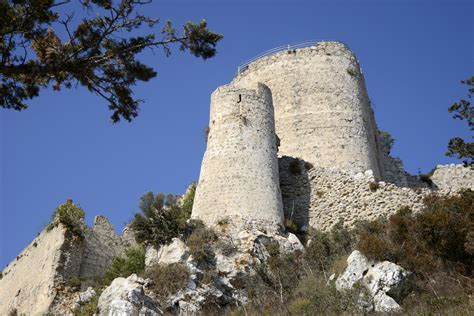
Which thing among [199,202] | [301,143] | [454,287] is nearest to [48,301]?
[199,202]

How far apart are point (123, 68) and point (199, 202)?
6.32 metres

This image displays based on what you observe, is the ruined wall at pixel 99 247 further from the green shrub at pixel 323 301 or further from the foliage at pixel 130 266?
the green shrub at pixel 323 301

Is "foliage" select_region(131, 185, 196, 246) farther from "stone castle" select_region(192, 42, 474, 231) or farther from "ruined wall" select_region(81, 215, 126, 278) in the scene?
"ruined wall" select_region(81, 215, 126, 278)

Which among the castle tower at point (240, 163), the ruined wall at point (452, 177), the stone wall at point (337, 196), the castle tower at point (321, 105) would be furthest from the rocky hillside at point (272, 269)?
the ruined wall at point (452, 177)

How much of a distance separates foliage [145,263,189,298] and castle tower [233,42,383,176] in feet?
27.4

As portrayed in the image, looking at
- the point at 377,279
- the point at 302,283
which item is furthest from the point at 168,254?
the point at 377,279

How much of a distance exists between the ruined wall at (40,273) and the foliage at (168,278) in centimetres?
486

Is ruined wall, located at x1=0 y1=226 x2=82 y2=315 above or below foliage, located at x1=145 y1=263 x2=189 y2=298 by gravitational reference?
above

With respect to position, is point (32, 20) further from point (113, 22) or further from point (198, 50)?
point (198, 50)

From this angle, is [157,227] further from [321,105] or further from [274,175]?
[321,105]

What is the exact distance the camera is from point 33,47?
460 inches

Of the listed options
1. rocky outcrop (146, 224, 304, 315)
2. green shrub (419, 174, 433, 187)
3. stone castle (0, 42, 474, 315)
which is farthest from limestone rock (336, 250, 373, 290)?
green shrub (419, 174, 433, 187)

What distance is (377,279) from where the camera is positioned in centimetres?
1370

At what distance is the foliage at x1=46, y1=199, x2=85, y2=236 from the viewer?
65.6ft
